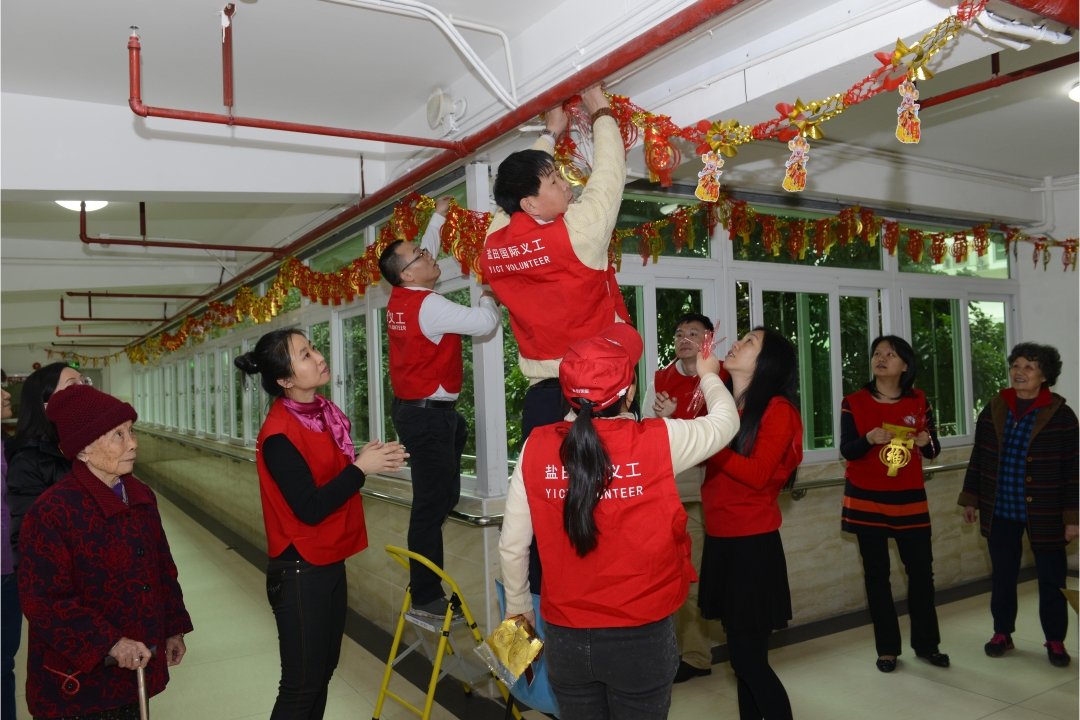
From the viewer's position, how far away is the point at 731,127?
9.23ft

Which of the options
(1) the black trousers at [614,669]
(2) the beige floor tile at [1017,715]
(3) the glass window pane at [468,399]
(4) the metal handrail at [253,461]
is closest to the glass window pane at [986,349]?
(2) the beige floor tile at [1017,715]

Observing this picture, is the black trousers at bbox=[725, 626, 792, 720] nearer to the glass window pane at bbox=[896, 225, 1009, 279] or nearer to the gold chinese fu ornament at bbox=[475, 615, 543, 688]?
the gold chinese fu ornament at bbox=[475, 615, 543, 688]

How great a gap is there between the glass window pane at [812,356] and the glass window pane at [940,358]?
100 cm

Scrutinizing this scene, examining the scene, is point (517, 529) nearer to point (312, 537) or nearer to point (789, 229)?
point (312, 537)

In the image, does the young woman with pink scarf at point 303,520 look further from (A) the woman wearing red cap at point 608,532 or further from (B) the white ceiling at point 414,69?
(B) the white ceiling at point 414,69

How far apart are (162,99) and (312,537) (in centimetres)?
279

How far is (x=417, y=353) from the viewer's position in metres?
3.63

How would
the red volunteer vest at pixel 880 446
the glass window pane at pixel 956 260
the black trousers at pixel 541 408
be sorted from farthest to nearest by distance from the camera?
the glass window pane at pixel 956 260, the red volunteer vest at pixel 880 446, the black trousers at pixel 541 408

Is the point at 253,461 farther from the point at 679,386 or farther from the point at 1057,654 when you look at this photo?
the point at 1057,654

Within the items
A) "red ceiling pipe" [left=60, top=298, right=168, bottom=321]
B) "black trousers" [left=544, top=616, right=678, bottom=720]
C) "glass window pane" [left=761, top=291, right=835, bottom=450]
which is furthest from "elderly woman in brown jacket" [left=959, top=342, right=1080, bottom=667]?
"red ceiling pipe" [left=60, top=298, right=168, bottom=321]

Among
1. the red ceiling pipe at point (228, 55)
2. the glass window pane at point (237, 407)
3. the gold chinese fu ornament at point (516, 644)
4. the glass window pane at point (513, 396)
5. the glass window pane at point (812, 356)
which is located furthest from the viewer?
the glass window pane at point (237, 407)

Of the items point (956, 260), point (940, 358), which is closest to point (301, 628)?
point (956, 260)

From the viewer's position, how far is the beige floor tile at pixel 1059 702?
11.9 feet

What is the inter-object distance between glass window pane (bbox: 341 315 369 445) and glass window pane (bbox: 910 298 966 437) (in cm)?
425
